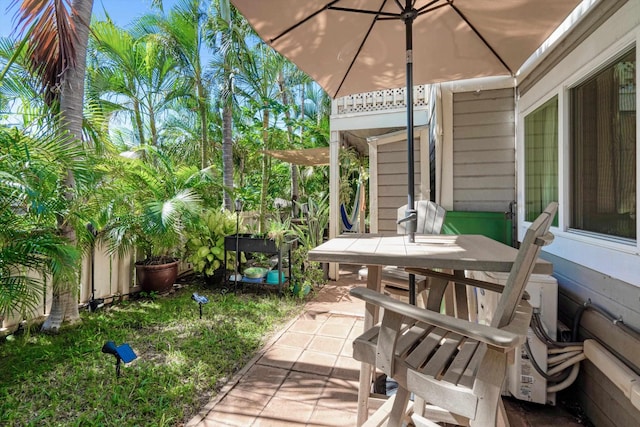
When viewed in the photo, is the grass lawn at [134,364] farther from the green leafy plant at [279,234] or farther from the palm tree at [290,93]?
the palm tree at [290,93]

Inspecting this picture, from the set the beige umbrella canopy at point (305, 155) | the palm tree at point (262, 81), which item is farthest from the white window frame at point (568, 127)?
the palm tree at point (262, 81)

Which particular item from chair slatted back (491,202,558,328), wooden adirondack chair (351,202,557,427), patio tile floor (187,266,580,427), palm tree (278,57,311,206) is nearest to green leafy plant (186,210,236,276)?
patio tile floor (187,266,580,427)

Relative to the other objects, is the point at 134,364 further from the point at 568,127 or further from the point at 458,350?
the point at 568,127

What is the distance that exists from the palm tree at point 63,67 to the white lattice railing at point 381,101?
2775mm

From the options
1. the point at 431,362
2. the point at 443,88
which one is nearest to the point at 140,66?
the point at 443,88

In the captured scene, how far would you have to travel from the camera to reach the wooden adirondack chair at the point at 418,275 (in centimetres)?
192

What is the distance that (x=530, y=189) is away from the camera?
2.69m

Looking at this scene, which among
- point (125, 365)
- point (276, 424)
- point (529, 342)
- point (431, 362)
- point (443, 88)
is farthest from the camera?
point (443, 88)

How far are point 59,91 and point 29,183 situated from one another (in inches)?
46.3

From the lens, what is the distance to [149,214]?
318cm

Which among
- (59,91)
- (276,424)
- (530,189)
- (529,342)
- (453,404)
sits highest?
(59,91)

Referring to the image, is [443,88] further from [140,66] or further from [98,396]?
[140,66]

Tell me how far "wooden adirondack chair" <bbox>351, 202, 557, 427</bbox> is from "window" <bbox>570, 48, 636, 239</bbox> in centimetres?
78

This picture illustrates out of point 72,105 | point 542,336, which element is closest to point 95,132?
point 72,105
